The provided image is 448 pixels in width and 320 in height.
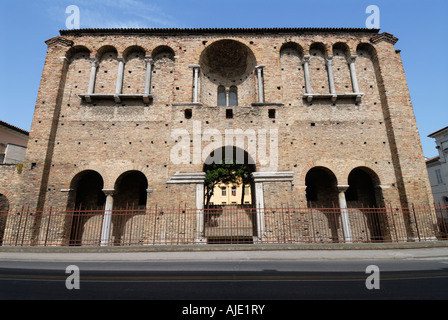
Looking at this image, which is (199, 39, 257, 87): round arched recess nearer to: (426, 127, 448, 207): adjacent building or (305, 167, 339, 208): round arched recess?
(305, 167, 339, 208): round arched recess

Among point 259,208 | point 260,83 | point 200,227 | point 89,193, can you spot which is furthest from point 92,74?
point 259,208

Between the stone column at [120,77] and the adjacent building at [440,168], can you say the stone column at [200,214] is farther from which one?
the adjacent building at [440,168]

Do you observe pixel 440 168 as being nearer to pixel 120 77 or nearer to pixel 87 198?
pixel 120 77

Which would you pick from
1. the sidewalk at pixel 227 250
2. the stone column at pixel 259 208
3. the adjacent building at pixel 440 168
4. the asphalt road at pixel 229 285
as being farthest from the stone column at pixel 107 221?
the adjacent building at pixel 440 168

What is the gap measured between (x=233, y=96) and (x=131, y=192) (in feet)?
29.3

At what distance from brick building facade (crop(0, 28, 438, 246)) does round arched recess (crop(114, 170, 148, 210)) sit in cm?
6

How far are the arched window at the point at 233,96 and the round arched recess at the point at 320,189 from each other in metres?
6.69

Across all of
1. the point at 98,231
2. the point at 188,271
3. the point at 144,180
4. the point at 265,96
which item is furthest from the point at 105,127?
the point at 188,271

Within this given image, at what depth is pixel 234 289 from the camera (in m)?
3.61

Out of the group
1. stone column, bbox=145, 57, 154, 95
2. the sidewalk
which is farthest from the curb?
stone column, bbox=145, 57, 154, 95

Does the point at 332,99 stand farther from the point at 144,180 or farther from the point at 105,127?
the point at 105,127

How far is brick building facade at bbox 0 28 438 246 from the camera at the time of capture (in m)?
11.5

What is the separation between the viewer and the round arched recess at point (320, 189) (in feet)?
42.0

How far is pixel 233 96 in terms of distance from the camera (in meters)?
15.2
